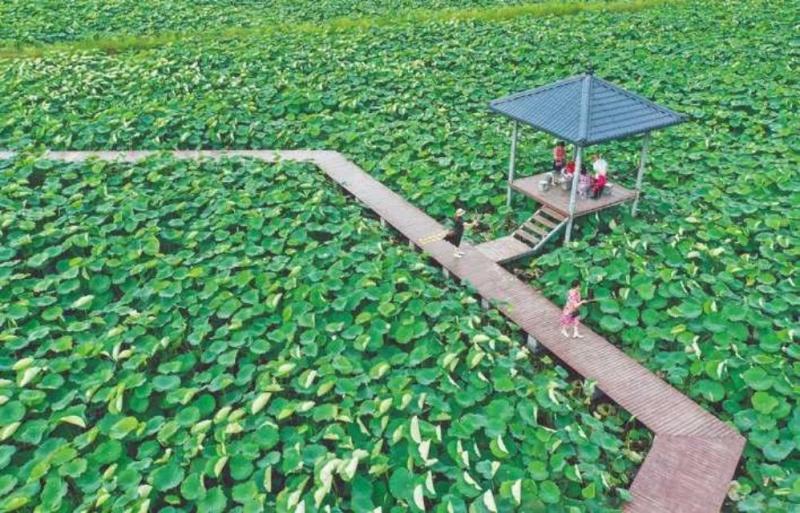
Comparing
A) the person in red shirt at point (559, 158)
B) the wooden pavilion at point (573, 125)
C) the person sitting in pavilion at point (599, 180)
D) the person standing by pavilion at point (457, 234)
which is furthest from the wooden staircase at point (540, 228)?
the person standing by pavilion at point (457, 234)

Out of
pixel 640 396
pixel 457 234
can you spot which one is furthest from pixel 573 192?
pixel 640 396

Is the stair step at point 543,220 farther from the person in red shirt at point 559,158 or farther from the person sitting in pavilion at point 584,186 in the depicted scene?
the person in red shirt at point 559,158

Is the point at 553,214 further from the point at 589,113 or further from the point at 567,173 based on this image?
the point at 589,113

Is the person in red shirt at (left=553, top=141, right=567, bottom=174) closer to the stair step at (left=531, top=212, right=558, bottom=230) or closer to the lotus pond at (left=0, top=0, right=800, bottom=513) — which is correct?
the lotus pond at (left=0, top=0, right=800, bottom=513)

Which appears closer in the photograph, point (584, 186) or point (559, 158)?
point (584, 186)

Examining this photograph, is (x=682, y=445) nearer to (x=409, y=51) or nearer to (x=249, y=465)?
(x=249, y=465)

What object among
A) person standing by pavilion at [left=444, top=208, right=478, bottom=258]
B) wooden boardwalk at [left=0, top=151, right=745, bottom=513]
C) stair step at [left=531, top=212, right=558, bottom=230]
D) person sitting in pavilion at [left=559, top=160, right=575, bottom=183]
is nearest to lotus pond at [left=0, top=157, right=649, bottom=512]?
wooden boardwalk at [left=0, top=151, right=745, bottom=513]
